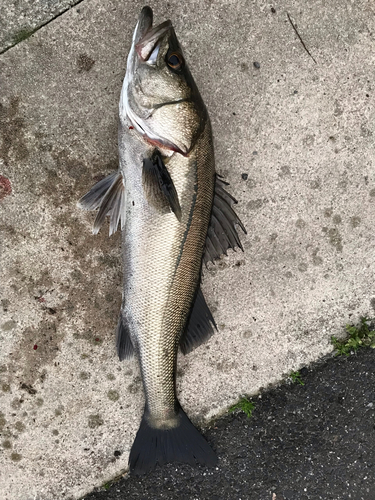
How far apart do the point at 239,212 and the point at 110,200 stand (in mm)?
967

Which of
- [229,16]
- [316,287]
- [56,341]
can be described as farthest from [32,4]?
[316,287]

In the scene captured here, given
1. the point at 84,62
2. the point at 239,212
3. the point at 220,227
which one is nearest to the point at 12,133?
the point at 84,62

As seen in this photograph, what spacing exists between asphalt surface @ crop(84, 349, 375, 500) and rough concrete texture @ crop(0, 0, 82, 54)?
3.08 meters

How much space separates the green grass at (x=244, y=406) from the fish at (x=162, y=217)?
453 millimetres

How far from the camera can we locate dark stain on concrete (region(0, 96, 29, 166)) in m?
2.64

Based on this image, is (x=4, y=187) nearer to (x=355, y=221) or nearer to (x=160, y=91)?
(x=160, y=91)

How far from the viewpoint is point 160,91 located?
213cm

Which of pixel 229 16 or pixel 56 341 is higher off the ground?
pixel 229 16

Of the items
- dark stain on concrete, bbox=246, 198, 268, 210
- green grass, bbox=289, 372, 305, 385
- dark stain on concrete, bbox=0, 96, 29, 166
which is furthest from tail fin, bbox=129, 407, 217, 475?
dark stain on concrete, bbox=0, 96, 29, 166

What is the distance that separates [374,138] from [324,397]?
2009mm

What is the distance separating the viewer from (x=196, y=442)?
2613mm

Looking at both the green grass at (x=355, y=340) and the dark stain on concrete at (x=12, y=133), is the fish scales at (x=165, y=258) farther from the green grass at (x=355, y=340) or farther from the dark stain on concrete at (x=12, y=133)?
the green grass at (x=355, y=340)

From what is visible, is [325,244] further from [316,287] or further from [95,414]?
[95,414]

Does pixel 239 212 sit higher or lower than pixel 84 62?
lower
